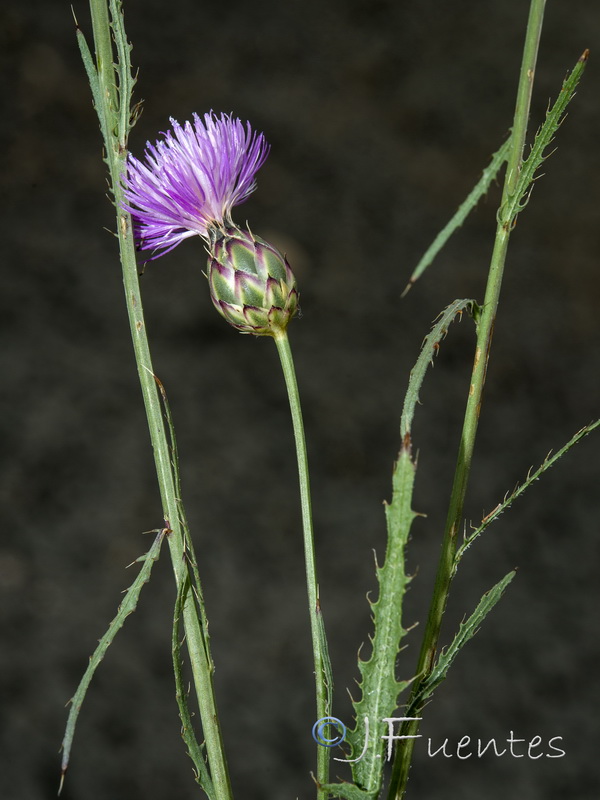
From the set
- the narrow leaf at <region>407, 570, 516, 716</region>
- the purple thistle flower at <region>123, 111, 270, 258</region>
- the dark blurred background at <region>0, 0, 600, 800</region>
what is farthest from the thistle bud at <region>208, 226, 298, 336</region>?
the dark blurred background at <region>0, 0, 600, 800</region>

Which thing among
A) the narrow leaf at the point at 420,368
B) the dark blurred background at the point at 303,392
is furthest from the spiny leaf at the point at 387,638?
the dark blurred background at the point at 303,392

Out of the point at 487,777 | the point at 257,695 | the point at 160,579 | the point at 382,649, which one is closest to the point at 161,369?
the point at 160,579

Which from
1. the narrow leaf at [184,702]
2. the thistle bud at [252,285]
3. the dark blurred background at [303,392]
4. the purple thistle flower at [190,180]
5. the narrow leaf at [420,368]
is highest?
the dark blurred background at [303,392]

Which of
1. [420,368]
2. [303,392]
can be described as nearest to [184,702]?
[420,368]

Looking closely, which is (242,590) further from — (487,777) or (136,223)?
(136,223)

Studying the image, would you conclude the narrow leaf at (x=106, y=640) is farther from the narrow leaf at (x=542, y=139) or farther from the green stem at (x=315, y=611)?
the narrow leaf at (x=542, y=139)

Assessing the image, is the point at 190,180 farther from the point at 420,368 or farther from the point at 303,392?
the point at 303,392

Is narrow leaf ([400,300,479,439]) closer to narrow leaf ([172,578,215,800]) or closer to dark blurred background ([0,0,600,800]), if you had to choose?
narrow leaf ([172,578,215,800])
